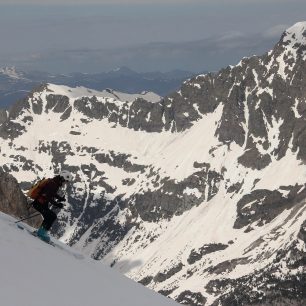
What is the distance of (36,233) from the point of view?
23078 millimetres

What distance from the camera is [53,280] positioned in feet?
52.6

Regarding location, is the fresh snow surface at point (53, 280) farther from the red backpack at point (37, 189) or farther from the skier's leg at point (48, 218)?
the skier's leg at point (48, 218)

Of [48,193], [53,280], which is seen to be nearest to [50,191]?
[48,193]

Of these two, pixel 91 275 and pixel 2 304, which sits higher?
pixel 2 304

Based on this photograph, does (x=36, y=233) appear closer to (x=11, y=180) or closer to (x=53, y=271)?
(x=53, y=271)

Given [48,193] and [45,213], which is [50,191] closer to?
[48,193]

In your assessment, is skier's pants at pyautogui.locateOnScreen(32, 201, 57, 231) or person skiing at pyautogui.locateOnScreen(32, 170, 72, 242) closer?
person skiing at pyautogui.locateOnScreen(32, 170, 72, 242)

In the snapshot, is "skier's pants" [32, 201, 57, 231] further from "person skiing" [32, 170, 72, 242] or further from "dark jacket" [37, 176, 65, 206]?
"dark jacket" [37, 176, 65, 206]

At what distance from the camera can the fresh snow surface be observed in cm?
1406

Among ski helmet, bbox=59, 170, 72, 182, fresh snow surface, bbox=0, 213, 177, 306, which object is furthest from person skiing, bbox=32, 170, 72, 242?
fresh snow surface, bbox=0, 213, 177, 306

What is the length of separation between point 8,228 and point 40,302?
6.76m

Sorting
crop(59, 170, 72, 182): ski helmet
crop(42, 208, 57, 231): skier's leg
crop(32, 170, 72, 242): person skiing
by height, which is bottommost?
crop(42, 208, 57, 231): skier's leg

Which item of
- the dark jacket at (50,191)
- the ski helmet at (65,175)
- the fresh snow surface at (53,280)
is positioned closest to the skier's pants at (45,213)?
the dark jacket at (50,191)

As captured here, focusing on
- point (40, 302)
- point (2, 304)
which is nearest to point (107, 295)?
point (40, 302)
